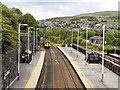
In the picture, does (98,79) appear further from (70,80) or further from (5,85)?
(5,85)

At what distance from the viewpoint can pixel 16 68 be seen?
16.9 m

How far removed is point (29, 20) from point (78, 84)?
115 feet

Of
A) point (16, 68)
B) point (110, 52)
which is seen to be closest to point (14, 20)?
point (16, 68)

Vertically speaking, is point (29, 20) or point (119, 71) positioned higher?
point (29, 20)

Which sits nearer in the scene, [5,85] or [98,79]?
[5,85]

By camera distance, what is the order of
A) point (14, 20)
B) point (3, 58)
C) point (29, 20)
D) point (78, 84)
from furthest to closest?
1. point (29, 20)
2. point (78, 84)
3. point (14, 20)
4. point (3, 58)

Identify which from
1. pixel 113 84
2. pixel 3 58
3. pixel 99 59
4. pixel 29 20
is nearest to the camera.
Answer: pixel 3 58

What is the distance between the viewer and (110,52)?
4000 cm

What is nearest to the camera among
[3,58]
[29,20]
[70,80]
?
[3,58]

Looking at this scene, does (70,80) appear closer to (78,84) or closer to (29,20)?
(78,84)

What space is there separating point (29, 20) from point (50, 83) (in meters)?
33.9

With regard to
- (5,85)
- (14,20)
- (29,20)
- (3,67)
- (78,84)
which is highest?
(29,20)

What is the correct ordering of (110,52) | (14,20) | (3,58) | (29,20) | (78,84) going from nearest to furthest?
(3,58) < (14,20) < (78,84) < (110,52) < (29,20)

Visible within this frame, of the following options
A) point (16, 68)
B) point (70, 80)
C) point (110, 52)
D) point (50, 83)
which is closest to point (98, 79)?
point (70, 80)
